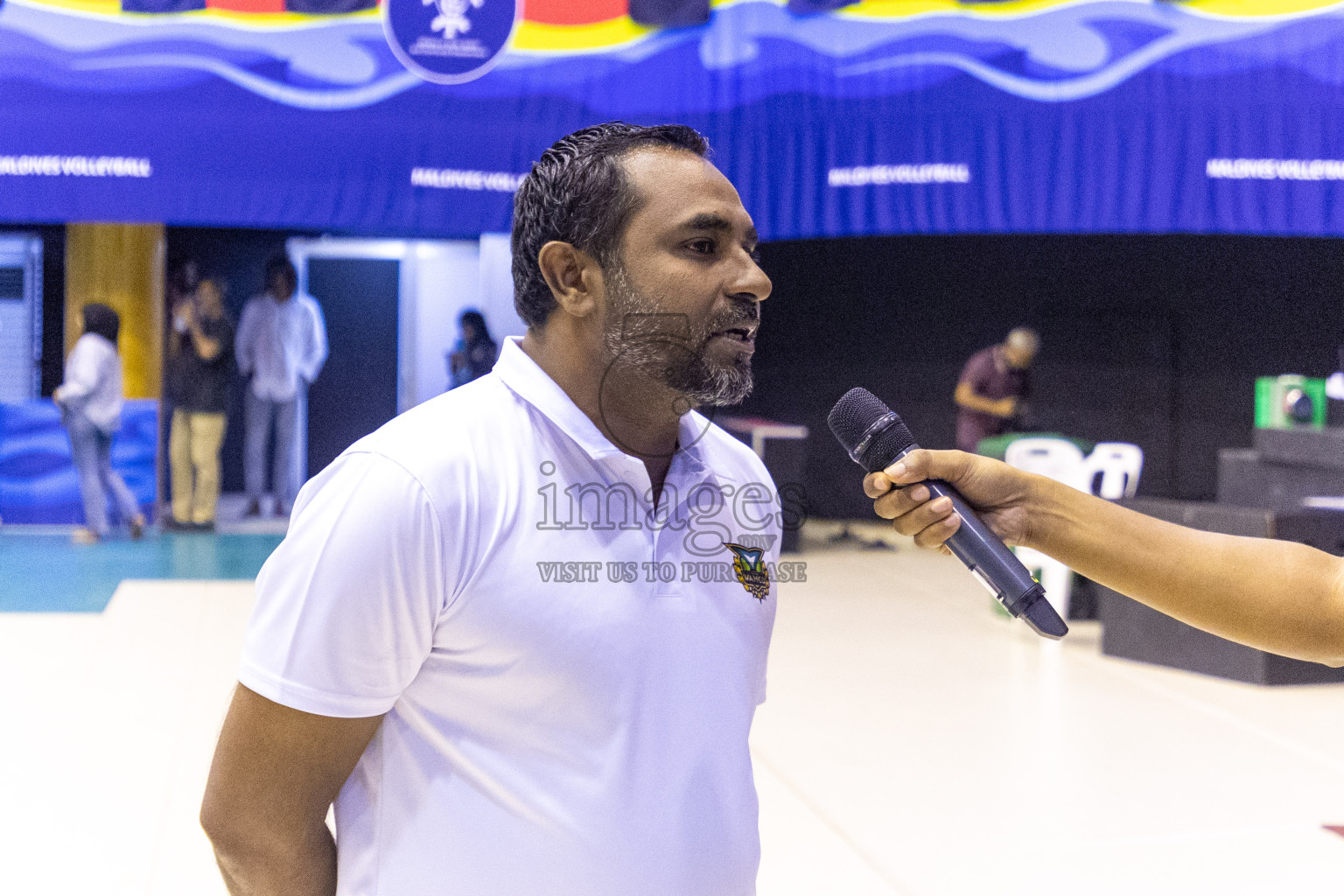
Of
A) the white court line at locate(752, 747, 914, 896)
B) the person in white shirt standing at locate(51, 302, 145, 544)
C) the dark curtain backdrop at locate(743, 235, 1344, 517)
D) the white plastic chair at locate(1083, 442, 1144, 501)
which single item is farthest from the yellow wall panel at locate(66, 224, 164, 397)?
the white court line at locate(752, 747, 914, 896)

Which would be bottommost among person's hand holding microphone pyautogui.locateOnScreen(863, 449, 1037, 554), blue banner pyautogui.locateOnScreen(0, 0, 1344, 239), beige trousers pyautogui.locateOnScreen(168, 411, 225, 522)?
beige trousers pyautogui.locateOnScreen(168, 411, 225, 522)

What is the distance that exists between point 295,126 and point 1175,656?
577 cm

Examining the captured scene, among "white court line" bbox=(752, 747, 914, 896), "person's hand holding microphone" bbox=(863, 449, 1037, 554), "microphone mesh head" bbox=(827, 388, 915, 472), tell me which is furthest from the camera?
"white court line" bbox=(752, 747, 914, 896)

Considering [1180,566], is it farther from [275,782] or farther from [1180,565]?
[275,782]

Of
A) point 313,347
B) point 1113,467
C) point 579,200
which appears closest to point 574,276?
point 579,200

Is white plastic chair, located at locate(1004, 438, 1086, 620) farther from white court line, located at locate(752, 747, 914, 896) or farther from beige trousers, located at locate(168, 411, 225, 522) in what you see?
beige trousers, located at locate(168, 411, 225, 522)

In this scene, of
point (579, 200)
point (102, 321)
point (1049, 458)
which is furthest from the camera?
point (102, 321)

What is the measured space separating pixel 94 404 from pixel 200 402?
1.03 meters

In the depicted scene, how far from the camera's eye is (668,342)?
1389 mm

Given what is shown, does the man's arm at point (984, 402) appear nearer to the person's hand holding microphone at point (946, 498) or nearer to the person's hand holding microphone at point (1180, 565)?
the person's hand holding microphone at point (1180, 565)

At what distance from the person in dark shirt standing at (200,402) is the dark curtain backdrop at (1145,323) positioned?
481 centimetres

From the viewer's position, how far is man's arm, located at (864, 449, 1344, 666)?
1.59 m

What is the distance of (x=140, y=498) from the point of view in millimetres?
9367

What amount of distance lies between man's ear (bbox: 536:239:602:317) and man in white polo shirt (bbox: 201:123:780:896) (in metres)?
0.03
